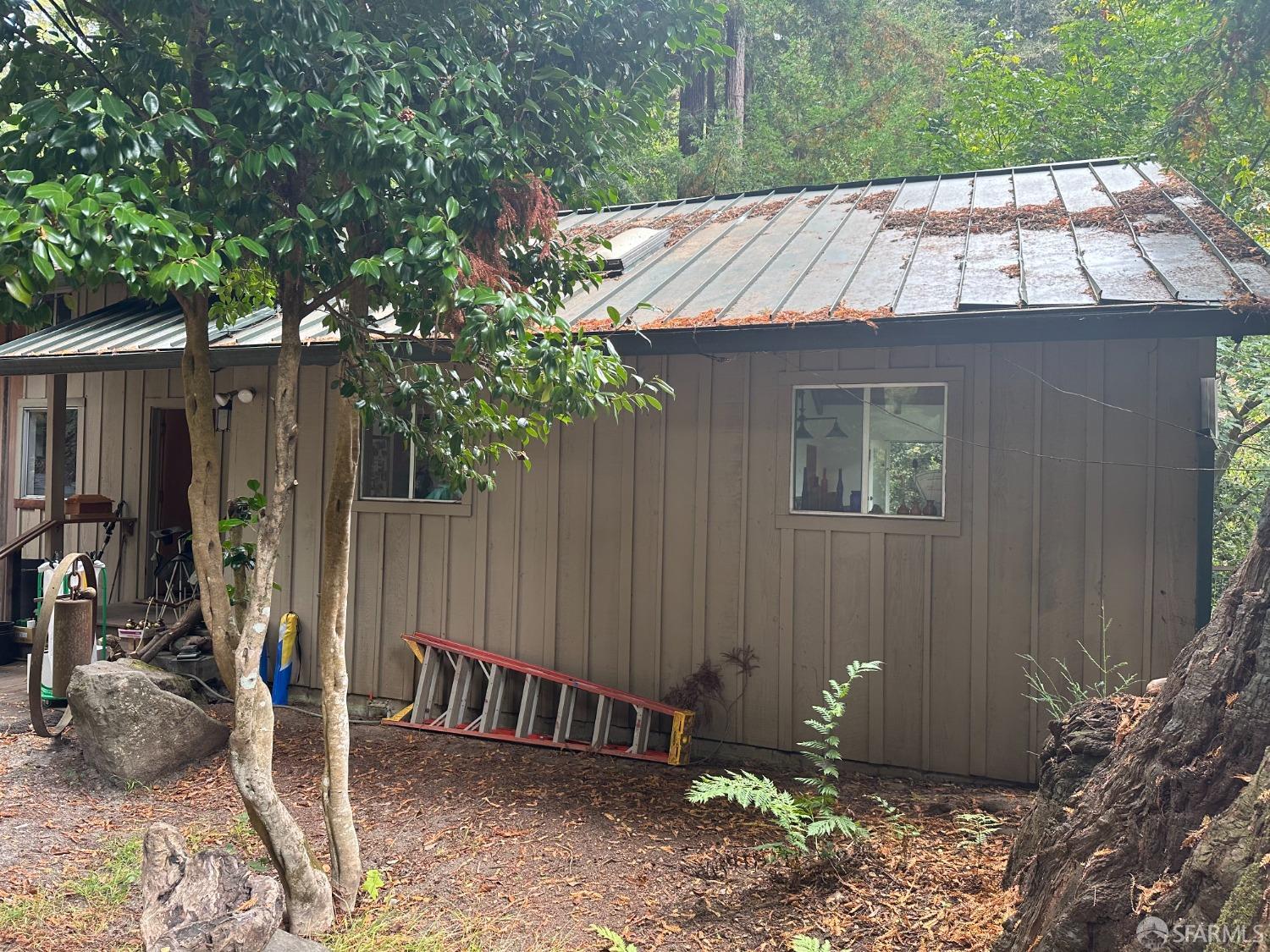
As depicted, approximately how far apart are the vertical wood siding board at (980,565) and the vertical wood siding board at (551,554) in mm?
2876

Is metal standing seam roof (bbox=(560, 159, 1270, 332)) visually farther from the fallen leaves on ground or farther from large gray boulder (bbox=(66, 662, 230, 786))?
large gray boulder (bbox=(66, 662, 230, 786))

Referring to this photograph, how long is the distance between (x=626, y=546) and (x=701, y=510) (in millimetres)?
620

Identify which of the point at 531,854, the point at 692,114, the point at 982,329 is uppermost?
the point at 692,114

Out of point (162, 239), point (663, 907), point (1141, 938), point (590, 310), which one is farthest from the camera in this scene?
point (590, 310)

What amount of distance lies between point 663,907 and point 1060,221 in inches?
202

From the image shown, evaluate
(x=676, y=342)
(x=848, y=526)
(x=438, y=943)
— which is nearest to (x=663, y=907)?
(x=438, y=943)

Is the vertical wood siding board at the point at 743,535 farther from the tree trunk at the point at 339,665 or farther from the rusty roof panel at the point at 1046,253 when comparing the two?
the tree trunk at the point at 339,665

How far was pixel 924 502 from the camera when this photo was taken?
5543 millimetres

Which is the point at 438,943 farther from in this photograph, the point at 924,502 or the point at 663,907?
the point at 924,502

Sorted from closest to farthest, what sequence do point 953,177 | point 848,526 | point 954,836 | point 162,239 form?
point 162,239, point 954,836, point 848,526, point 953,177

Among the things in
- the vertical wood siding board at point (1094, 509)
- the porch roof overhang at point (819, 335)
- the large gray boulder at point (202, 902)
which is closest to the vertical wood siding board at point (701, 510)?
the porch roof overhang at point (819, 335)

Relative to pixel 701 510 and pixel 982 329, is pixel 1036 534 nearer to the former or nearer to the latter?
pixel 982 329

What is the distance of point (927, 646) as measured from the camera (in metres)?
Result: 5.46

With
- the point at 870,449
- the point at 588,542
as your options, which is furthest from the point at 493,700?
the point at 870,449
